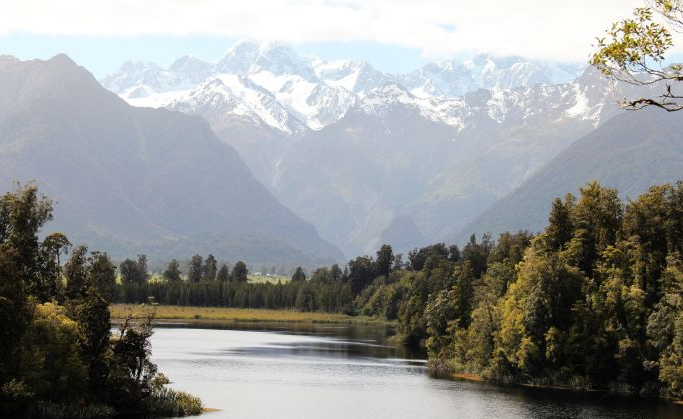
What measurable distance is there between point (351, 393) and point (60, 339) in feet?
159

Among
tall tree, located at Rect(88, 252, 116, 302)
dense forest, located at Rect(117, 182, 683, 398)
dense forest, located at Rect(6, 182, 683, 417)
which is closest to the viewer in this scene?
dense forest, located at Rect(6, 182, 683, 417)

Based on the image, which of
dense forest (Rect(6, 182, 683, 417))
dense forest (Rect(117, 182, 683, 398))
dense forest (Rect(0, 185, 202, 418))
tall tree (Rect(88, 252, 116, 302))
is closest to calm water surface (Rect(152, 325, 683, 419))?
dense forest (Rect(117, 182, 683, 398))

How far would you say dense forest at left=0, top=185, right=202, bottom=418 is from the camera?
283ft

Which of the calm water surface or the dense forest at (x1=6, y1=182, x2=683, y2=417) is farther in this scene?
the calm water surface

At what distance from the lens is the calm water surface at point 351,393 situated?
109688mm

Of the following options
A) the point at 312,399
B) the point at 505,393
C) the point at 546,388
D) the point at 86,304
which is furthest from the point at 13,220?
the point at 546,388

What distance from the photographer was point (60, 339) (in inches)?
3524

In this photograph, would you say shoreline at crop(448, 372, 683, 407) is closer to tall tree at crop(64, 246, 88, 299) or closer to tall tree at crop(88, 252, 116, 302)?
tall tree at crop(88, 252, 116, 302)

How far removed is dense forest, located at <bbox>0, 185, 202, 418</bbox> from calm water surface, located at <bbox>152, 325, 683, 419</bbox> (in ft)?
31.2

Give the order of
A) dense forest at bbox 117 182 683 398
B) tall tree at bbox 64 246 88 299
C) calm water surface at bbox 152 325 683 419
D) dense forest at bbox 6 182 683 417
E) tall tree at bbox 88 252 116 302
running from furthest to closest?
1. dense forest at bbox 117 182 683 398
2. calm water surface at bbox 152 325 683 419
3. tall tree at bbox 64 246 88 299
4. tall tree at bbox 88 252 116 302
5. dense forest at bbox 6 182 683 417

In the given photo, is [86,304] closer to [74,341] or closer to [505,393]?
[74,341]

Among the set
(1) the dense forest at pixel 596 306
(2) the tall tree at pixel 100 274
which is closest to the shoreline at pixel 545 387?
(1) the dense forest at pixel 596 306

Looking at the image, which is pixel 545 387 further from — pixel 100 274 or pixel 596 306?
pixel 100 274

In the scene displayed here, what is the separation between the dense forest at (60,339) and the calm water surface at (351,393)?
9.52 meters
